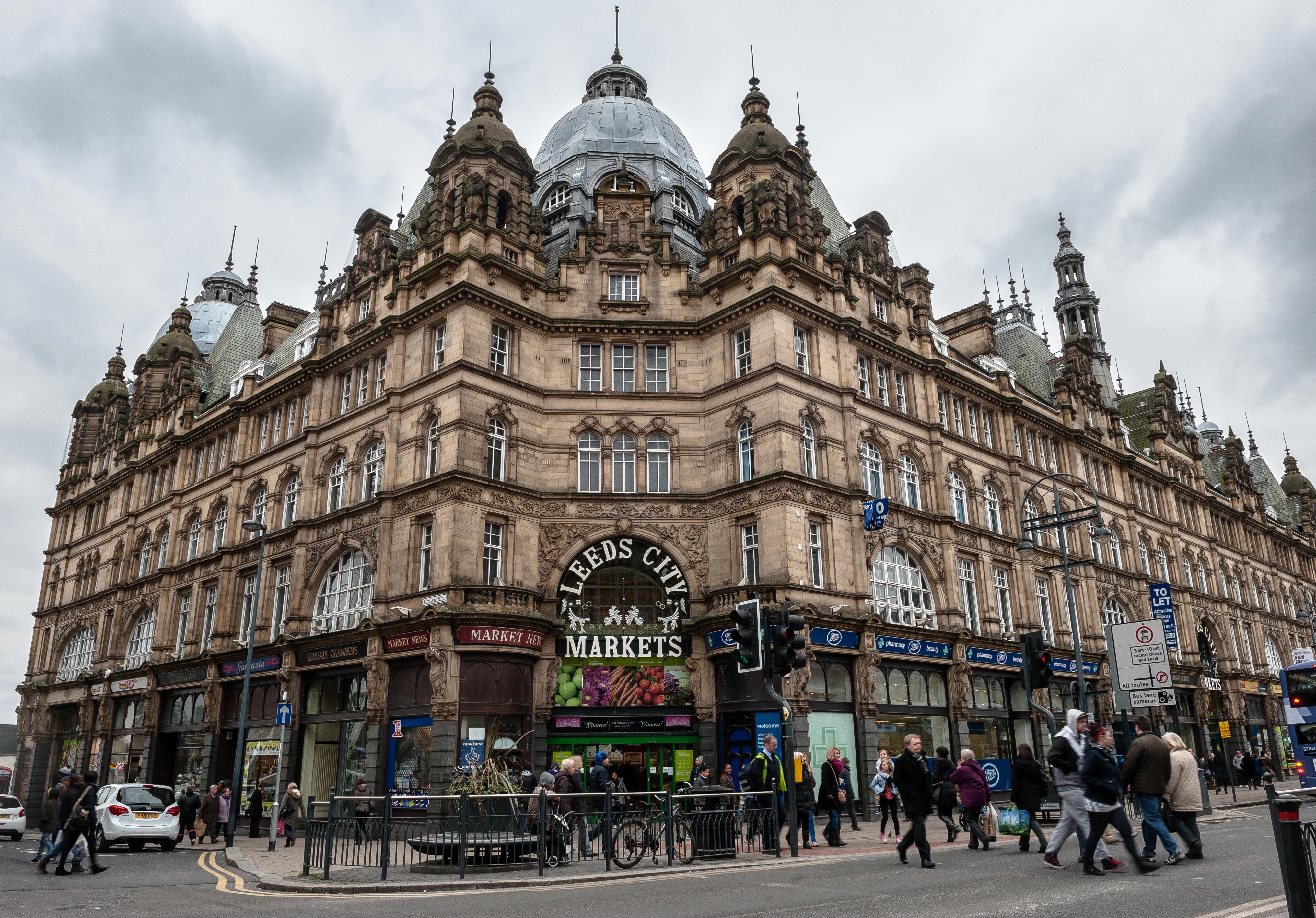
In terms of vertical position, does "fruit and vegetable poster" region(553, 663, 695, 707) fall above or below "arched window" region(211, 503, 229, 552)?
below

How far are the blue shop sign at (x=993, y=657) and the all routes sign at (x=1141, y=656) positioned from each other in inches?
428

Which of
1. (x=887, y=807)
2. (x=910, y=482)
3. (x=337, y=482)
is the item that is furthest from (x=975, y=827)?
(x=337, y=482)

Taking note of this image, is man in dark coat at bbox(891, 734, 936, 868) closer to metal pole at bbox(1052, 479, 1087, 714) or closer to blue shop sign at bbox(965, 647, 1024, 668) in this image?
metal pole at bbox(1052, 479, 1087, 714)

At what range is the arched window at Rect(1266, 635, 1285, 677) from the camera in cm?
5812

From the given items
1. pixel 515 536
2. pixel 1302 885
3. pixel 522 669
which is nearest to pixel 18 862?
pixel 522 669

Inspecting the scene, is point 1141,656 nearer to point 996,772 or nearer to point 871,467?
point 996,772

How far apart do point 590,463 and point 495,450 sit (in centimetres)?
329

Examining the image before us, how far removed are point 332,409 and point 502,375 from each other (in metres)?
9.16

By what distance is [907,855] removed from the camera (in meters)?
15.6

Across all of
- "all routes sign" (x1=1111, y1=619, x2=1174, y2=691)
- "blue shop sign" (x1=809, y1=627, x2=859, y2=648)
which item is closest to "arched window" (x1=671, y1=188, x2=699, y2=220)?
"blue shop sign" (x1=809, y1=627, x2=859, y2=648)

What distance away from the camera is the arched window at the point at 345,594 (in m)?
31.0

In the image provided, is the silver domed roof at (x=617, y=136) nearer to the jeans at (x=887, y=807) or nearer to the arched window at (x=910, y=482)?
the arched window at (x=910, y=482)

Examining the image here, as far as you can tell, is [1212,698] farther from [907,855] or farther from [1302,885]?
[1302,885]

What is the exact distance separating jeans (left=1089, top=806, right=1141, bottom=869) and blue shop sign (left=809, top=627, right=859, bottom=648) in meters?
15.6
